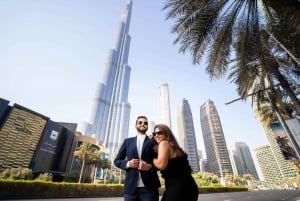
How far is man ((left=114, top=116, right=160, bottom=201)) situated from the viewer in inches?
86.4

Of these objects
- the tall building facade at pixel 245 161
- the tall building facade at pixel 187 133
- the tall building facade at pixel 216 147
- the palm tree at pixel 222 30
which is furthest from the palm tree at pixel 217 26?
the tall building facade at pixel 245 161

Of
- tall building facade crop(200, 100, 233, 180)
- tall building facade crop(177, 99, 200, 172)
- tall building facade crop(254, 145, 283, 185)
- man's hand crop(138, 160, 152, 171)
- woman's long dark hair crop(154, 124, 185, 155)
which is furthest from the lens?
tall building facade crop(177, 99, 200, 172)

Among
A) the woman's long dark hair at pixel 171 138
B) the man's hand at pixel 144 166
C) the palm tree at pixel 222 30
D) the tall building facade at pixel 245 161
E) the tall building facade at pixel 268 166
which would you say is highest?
the tall building facade at pixel 245 161

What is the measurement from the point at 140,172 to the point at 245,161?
20392 centimetres

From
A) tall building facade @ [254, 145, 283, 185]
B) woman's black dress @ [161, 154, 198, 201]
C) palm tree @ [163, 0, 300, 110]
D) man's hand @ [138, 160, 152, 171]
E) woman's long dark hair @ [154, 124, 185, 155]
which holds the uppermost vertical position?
tall building facade @ [254, 145, 283, 185]

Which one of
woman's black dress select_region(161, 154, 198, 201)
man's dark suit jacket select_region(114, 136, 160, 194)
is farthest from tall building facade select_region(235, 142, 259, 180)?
woman's black dress select_region(161, 154, 198, 201)

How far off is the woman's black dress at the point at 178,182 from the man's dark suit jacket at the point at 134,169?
390 millimetres

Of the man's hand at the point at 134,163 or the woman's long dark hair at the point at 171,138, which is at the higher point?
the woman's long dark hair at the point at 171,138

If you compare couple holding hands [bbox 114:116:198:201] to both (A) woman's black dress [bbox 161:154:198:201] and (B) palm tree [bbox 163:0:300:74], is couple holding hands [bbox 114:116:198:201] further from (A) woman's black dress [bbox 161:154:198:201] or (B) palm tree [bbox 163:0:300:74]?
(B) palm tree [bbox 163:0:300:74]

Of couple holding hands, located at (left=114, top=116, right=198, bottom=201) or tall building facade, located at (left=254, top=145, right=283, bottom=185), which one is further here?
tall building facade, located at (left=254, top=145, right=283, bottom=185)

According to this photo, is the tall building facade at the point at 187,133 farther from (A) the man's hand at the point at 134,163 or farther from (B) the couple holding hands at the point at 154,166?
(A) the man's hand at the point at 134,163

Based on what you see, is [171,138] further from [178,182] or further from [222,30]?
[222,30]

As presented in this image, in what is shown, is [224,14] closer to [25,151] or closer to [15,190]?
[15,190]

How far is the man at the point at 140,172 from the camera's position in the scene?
2.19 meters
